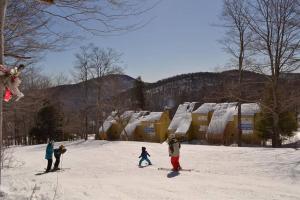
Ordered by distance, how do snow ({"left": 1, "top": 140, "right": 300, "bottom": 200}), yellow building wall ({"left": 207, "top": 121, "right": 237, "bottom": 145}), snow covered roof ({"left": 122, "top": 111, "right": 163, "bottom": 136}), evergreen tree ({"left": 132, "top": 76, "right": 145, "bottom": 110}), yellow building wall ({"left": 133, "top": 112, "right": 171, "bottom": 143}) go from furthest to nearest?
evergreen tree ({"left": 132, "top": 76, "right": 145, "bottom": 110}) → snow covered roof ({"left": 122, "top": 111, "right": 163, "bottom": 136}) → yellow building wall ({"left": 133, "top": 112, "right": 171, "bottom": 143}) → yellow building wall ({"left": 207, "top": 121, "right": 237, "bottom": 145}) → snow ({"left": 1, "top": 140, "right": 300, "bottom": 200})

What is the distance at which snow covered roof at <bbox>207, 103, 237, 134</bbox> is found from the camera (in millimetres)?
43188

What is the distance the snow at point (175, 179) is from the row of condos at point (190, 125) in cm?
1865

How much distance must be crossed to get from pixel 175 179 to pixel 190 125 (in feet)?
115

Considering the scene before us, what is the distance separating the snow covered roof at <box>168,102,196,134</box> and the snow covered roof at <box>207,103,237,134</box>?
13.8 feet

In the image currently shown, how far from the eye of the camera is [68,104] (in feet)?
259

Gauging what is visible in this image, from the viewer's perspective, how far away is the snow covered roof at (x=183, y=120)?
48.5 m

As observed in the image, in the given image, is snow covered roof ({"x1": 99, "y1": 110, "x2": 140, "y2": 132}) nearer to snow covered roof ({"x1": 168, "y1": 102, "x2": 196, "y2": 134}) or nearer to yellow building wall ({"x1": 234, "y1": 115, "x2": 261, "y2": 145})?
snow covered roof ({"x1": 168, "y1": 102, "x2": 196, "y2": 134})

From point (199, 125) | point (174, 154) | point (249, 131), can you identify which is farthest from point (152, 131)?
point (174, 154)

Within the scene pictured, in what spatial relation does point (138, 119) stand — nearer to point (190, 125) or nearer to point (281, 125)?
point (190, 125)

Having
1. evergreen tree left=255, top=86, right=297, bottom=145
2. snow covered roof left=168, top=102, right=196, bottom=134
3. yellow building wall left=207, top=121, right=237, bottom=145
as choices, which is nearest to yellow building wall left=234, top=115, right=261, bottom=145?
yellow building wall left=207, top=121, right=237, bottom=145

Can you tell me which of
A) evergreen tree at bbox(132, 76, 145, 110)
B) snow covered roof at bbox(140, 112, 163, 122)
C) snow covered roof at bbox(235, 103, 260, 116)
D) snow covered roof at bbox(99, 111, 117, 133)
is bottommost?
snow covered roof at bbox(99, 111, 117, 133)

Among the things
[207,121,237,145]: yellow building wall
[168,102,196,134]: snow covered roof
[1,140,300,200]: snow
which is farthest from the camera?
[168,102,196,134]: snow covered roof

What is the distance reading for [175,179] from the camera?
14.4 m

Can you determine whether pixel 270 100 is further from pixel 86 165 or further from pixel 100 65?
pixel 100 65
